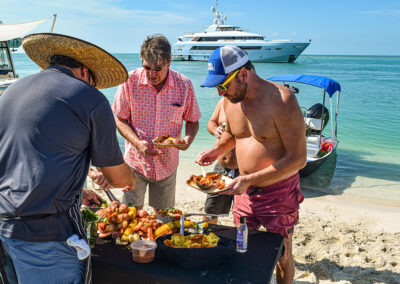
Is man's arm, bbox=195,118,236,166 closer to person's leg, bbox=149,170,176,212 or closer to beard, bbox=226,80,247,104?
person's leg, bbox=149,170,176,212

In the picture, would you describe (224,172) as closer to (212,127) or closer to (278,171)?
(212,127)

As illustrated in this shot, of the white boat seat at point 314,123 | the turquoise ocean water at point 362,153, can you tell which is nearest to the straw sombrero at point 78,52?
the turquoise ocean water at point 362,153

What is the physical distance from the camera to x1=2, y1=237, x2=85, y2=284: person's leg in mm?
1941

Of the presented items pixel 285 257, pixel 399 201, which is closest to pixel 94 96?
pixel 285 257

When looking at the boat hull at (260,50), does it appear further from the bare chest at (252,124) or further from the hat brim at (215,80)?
the hat brim at (215,80)

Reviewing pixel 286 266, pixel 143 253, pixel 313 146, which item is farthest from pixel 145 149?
pixel 313 146

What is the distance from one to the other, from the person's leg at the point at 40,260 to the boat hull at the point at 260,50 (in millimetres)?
67368

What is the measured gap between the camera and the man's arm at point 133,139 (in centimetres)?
380

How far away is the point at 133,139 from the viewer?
3.91 meters

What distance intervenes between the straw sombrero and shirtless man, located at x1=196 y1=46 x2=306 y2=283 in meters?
0.84

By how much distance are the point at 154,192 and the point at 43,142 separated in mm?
2451

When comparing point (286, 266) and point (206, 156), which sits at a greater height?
point (206, 156)

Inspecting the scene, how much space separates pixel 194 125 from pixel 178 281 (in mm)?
2406

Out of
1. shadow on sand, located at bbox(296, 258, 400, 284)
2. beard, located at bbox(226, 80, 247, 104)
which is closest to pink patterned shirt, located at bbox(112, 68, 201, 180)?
beard, located at bbox(226, 80, 247, 104)
